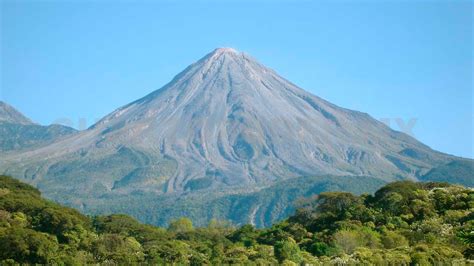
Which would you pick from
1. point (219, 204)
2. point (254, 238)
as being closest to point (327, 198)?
point (254, 238)

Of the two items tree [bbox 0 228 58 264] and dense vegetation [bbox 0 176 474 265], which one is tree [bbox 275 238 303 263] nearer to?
dense vegetation [bbox 0 176 474 265]

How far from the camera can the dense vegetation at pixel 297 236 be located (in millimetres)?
45044

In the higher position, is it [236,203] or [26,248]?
[236,203]

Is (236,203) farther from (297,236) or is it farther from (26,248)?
(26,248)

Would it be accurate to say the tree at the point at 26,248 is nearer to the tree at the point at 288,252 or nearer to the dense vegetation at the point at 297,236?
the dense vegetation at the point at 297,236

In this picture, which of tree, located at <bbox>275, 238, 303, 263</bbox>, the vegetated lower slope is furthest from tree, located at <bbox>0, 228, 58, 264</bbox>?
the vegetated lower slope

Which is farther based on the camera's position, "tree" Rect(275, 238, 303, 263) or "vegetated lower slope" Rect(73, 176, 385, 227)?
"vegetated lower slope" Rect(73, 176, 385, 227)

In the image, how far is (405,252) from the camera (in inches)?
1681

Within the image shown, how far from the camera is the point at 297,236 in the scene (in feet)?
182

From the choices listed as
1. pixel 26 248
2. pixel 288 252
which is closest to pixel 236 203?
pixel 288 252

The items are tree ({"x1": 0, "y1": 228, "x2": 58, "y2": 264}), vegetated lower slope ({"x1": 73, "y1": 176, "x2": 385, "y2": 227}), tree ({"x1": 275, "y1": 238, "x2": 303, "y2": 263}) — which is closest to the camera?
tree ({"x1": 0, "y1": 228, "x2": 58, "y2": 264})

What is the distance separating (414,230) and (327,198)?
12.9 meters

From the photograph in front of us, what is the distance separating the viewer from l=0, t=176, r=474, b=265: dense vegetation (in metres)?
45.0

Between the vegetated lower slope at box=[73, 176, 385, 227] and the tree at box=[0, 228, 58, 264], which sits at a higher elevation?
the vegetated lower slope at box=[73, 176, 385, 227]
